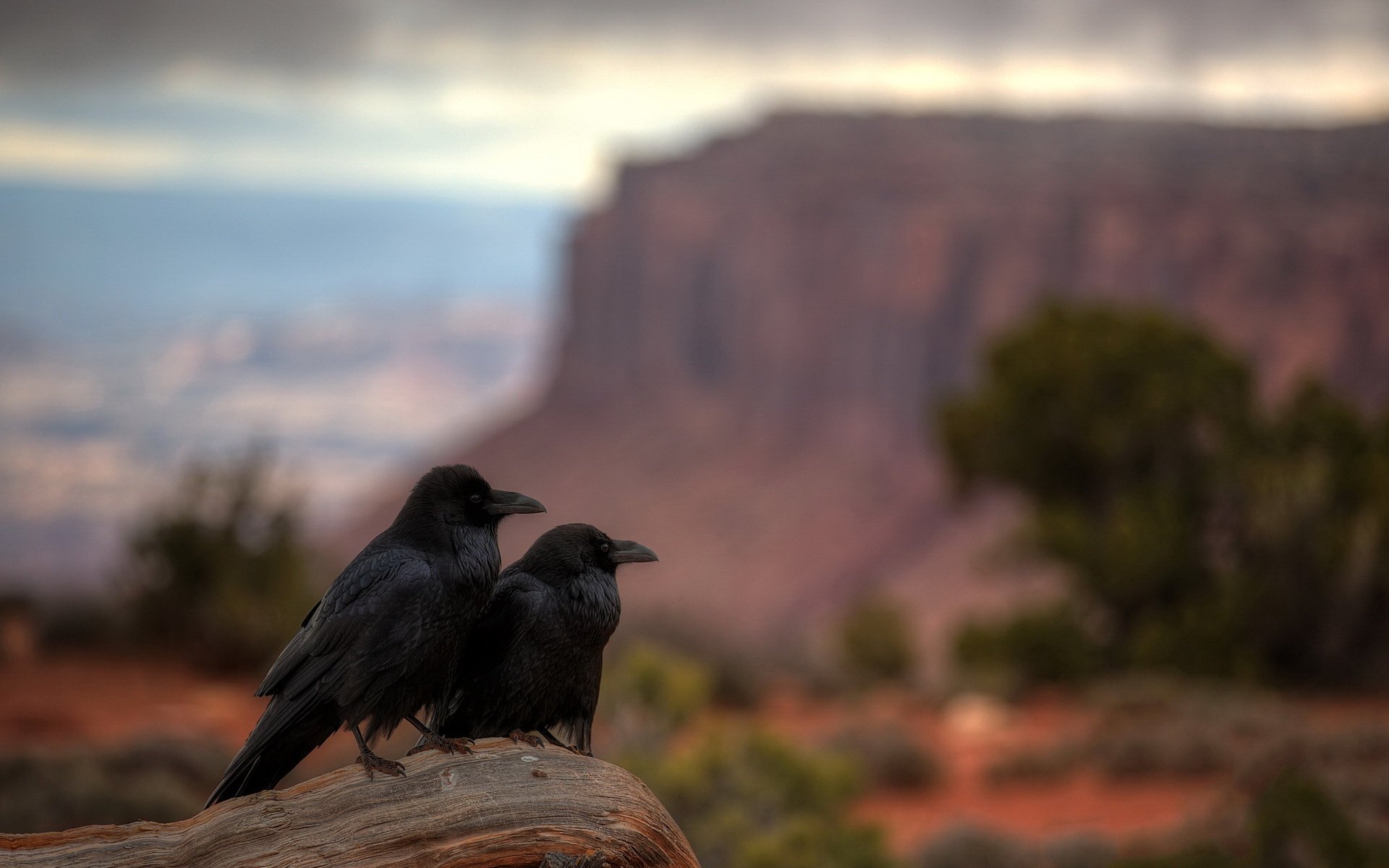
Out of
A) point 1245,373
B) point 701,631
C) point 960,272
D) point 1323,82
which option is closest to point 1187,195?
point 960,272

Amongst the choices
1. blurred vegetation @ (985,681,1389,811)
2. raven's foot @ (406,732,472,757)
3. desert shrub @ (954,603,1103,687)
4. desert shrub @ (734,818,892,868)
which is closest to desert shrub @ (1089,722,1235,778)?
blurred vegetation @ (985,681,1389,811)

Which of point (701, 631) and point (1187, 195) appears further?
point (1187, 195)

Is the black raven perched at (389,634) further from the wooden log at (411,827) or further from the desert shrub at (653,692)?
the desert shrub at (653,692)

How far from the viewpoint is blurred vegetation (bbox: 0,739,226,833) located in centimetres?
895

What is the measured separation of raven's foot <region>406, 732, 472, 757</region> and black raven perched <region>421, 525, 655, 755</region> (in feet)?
0.66

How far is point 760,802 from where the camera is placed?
965cm

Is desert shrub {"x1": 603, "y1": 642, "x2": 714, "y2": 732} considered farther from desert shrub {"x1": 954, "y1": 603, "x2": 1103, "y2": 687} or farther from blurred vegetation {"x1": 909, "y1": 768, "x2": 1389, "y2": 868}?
desert shrub {"x1": 954, "y1": 603, "x2": 1103, "y2": 687}

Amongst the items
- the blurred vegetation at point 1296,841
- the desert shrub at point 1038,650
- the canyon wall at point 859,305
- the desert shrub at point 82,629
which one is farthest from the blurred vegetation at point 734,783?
the canyon wall at point 859,305

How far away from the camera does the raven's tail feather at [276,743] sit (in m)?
3.97

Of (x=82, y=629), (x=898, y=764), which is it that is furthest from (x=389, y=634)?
(x=82, y=629)

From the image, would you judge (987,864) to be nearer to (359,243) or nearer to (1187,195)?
(1187,195)

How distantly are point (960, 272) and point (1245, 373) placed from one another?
42920 millimetres

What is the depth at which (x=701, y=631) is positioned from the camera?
21.1 m

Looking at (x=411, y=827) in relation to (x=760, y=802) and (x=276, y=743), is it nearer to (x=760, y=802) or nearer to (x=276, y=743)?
(x=276, y=743)
